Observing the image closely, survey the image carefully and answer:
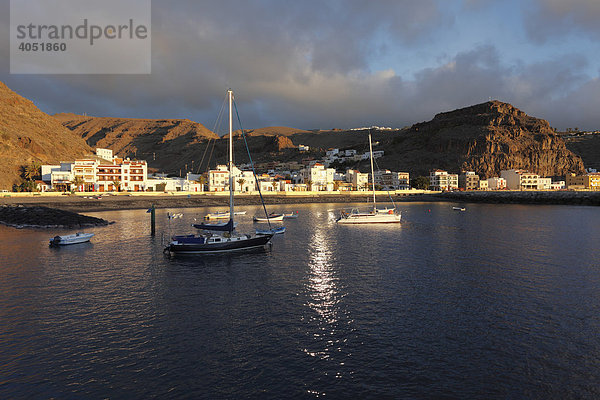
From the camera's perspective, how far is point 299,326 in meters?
18.3

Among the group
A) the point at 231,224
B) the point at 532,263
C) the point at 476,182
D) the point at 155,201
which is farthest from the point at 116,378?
the point at 476,182

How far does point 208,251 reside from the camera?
3603 centimetres

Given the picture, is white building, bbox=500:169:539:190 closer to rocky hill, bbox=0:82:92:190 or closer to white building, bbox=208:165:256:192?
white building, bbox=208:165:256:192

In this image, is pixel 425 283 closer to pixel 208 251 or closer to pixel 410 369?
pixel 410 369

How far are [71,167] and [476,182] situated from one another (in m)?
192

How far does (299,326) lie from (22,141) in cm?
18648

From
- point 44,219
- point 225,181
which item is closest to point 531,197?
point 225,181

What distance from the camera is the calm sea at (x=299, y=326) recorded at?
13117 mm

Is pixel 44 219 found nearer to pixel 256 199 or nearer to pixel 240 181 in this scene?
pixel 256 199

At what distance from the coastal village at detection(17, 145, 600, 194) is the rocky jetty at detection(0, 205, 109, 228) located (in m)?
55.5

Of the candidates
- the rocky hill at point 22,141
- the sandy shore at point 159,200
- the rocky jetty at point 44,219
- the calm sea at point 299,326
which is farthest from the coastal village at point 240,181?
the rocky jetty at point 44,219

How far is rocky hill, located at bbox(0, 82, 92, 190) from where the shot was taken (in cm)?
12912

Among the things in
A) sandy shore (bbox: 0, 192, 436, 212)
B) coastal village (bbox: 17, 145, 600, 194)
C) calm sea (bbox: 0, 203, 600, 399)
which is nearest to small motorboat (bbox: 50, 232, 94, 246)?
calm sea (bbox: 0, 203, 600, 399)

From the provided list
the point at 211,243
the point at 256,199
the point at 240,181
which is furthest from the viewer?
the point at 240,181
